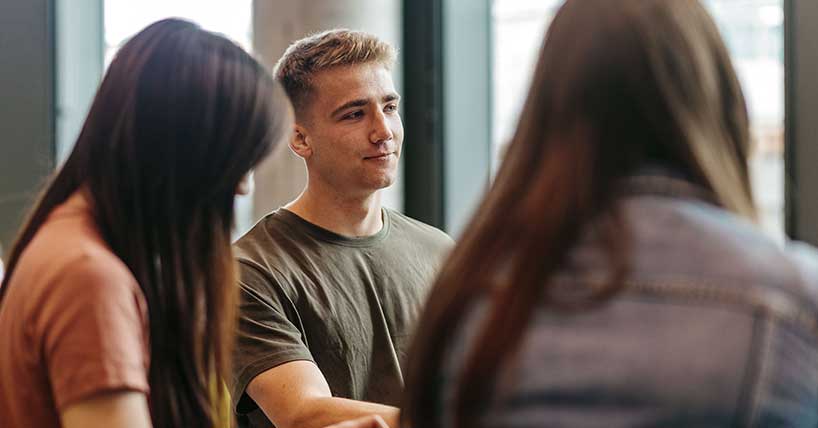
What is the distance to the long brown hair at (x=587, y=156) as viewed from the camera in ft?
3.13

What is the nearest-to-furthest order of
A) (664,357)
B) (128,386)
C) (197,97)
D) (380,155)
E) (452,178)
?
(664,357), (128,386), (197,97), (380,155), (452,178)

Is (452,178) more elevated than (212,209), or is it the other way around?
(212,209)

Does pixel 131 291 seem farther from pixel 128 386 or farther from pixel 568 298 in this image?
pixel 568 298

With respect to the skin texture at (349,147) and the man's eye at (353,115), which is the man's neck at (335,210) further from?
the man's eye at (353,115)

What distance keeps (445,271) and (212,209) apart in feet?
1.55

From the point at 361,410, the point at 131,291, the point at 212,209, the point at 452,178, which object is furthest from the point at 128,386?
the point at 452,178

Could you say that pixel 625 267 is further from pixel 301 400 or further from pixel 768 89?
pixel 768 89

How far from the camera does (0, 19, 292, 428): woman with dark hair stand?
1.20 metres

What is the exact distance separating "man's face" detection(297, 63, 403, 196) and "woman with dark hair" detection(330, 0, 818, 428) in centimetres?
124

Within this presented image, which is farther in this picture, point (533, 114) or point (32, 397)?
point (32, 397)

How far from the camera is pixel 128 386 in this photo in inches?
47.8

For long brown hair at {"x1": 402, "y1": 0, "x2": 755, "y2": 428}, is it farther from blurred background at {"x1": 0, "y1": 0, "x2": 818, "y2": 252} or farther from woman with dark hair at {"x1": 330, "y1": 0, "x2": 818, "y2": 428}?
blurred background at {"x1": 0, "y1": 0, "x2": 818, "y2": 252}

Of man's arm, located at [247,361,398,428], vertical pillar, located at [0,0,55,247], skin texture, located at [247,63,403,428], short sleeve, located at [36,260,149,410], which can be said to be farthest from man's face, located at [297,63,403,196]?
vertical pillar, located at [0,0,55,247]

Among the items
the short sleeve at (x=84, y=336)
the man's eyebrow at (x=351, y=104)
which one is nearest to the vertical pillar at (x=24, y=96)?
the man's eyebrow at (x=351, y=104)
